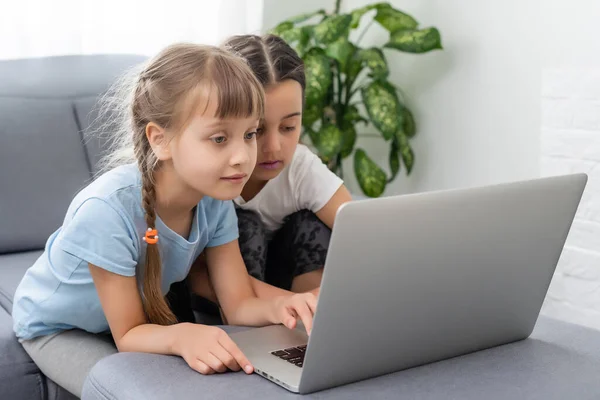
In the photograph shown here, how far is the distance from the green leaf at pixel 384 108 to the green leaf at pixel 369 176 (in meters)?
0.12

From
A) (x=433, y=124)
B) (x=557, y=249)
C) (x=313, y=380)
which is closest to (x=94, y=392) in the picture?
(x=313, y=380)

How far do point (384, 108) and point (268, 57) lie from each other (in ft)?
3.58

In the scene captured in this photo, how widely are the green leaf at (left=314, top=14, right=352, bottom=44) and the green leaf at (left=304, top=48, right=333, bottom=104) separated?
49mm

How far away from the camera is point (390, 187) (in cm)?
289

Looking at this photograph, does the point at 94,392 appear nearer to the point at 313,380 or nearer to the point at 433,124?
the point at 313,380

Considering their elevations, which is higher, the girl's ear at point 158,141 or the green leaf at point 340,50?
the girl's ear at point 158,141

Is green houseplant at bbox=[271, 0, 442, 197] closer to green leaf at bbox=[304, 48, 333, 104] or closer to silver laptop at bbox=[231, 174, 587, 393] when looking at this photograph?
green leaf at bbox=[304, 48, 333, 104]

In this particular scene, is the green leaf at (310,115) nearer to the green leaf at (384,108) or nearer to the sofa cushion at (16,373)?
the green leaf at (384,108)

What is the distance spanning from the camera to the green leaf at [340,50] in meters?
2.51

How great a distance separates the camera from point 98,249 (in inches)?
49.8

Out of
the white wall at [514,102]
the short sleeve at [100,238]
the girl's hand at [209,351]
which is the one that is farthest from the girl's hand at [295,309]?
the white wall at [514,102]

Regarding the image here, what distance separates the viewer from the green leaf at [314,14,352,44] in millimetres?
2521

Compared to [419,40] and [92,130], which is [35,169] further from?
[419,40]

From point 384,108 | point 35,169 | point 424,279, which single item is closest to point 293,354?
point 424,279
